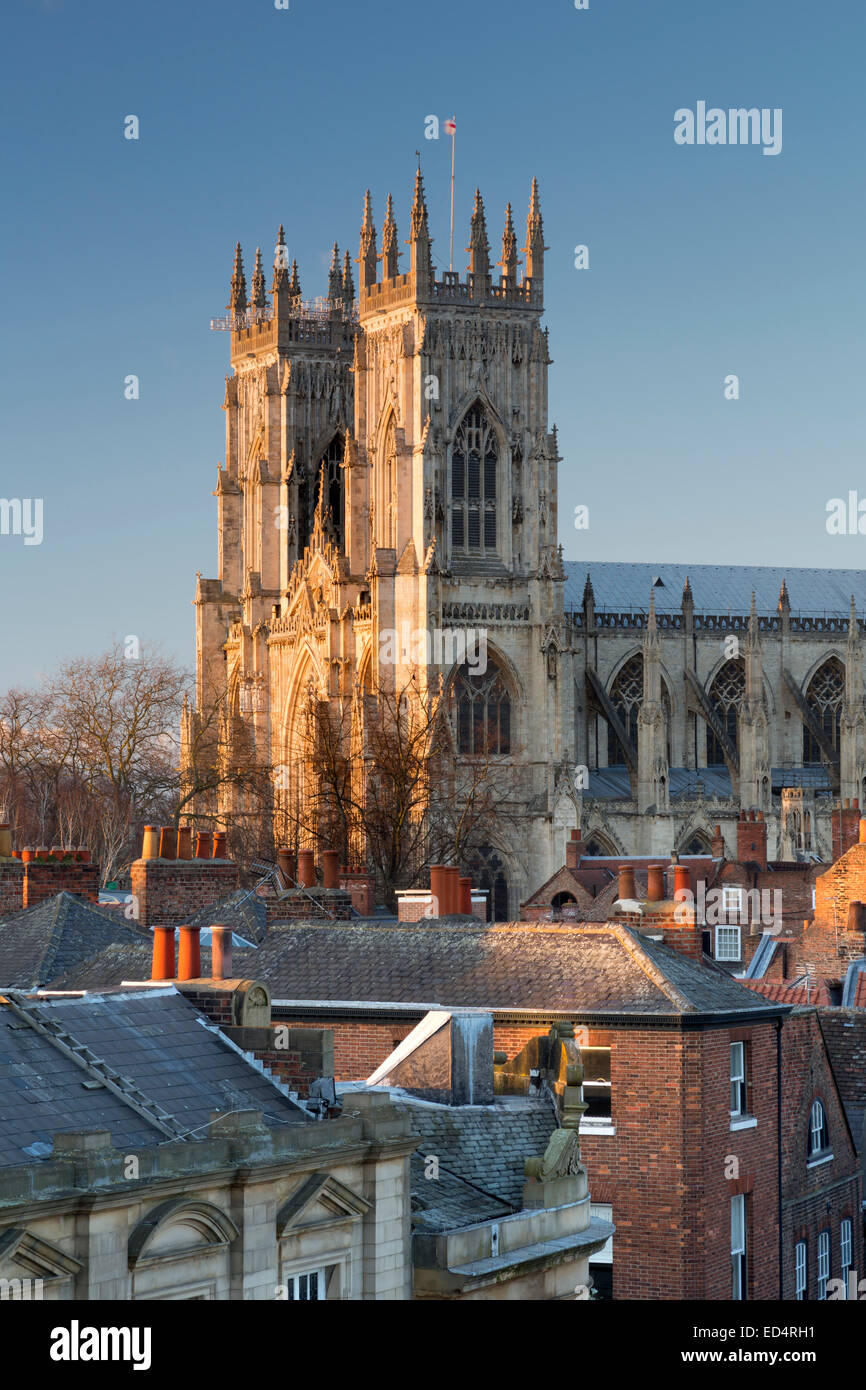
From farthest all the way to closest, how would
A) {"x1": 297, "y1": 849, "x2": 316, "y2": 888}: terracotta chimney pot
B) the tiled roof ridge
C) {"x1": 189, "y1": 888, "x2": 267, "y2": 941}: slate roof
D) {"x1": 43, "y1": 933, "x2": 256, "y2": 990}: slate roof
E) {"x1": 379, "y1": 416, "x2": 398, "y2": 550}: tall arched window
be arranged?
{"x1": 379, "y1": 416, "x2": 398, "y2": 550}: tall arched window → {"x1": 297, "y1": 849, "x2": 316, "y2": 888}: terracotta chimney pot → {"x1": 189, "y1": 888, "x2": 267, "y2": 941}: slate roof → {"x1": 43, "y1": 933, "x2": 256, "y2": 990}: slate roof → the tiled roof ridge

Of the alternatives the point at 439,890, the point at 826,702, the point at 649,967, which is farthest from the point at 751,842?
the point at 649,967

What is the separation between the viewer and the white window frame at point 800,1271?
28156 millimetres

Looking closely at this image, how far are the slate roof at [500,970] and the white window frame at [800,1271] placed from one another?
3.45 metres

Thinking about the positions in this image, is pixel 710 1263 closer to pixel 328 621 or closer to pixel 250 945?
pixel 250 945

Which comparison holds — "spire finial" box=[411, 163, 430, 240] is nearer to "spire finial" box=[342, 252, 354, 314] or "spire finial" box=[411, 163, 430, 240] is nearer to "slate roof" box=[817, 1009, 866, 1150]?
"spire finial" box=[342, 252, 354, 314]

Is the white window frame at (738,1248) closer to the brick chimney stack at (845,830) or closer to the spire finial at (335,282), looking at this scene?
the brick chimney stack at (845,830)

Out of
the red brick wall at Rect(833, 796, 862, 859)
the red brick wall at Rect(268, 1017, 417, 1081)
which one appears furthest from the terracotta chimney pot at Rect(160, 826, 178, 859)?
the red brick wall at Rect(833, 796, 862, 859)

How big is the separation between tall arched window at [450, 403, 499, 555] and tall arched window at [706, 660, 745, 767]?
15238mm

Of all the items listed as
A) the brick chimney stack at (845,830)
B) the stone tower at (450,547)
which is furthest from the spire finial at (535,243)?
the brick chimney stack at (845,830)

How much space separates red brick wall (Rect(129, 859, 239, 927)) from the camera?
34.2 m

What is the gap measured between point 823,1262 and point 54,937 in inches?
433

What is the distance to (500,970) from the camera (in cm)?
2736

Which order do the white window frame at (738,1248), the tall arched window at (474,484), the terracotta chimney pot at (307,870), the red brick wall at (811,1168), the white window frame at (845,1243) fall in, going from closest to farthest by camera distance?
1. the white window frame at (738,1248)
2. the red brick wall at (811,1168)
3. the white window frame at (845,1243)
4. the terracotta chimney pot at (307,870)
5. the tall arched window at (474,484)
